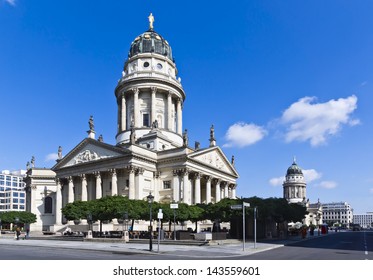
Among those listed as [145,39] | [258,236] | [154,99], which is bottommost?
[258,236]

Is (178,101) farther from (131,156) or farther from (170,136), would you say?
(131,156)

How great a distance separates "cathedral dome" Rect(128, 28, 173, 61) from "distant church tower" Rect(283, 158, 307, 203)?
125339mm

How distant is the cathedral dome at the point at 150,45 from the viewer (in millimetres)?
86000

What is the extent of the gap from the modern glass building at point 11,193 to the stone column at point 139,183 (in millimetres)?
110403

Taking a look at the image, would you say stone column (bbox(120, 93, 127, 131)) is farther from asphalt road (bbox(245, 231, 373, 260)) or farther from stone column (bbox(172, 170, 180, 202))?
asphalt road (bbox(245, 231, 373, 260))

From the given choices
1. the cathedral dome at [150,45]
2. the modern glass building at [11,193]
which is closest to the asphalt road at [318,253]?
the cathedral dome at [150,45]

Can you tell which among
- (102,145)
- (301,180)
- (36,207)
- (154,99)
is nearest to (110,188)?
(102,145)

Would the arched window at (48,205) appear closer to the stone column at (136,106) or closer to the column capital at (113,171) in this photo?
the stone column at (136,106)

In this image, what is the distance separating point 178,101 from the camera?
8462 centimetres

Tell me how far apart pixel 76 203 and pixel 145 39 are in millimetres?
45537

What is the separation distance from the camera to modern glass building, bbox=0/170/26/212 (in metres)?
162

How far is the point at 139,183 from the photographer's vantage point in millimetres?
61812

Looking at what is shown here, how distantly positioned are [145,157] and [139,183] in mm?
4608

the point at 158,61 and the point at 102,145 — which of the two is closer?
the point at 102,145
